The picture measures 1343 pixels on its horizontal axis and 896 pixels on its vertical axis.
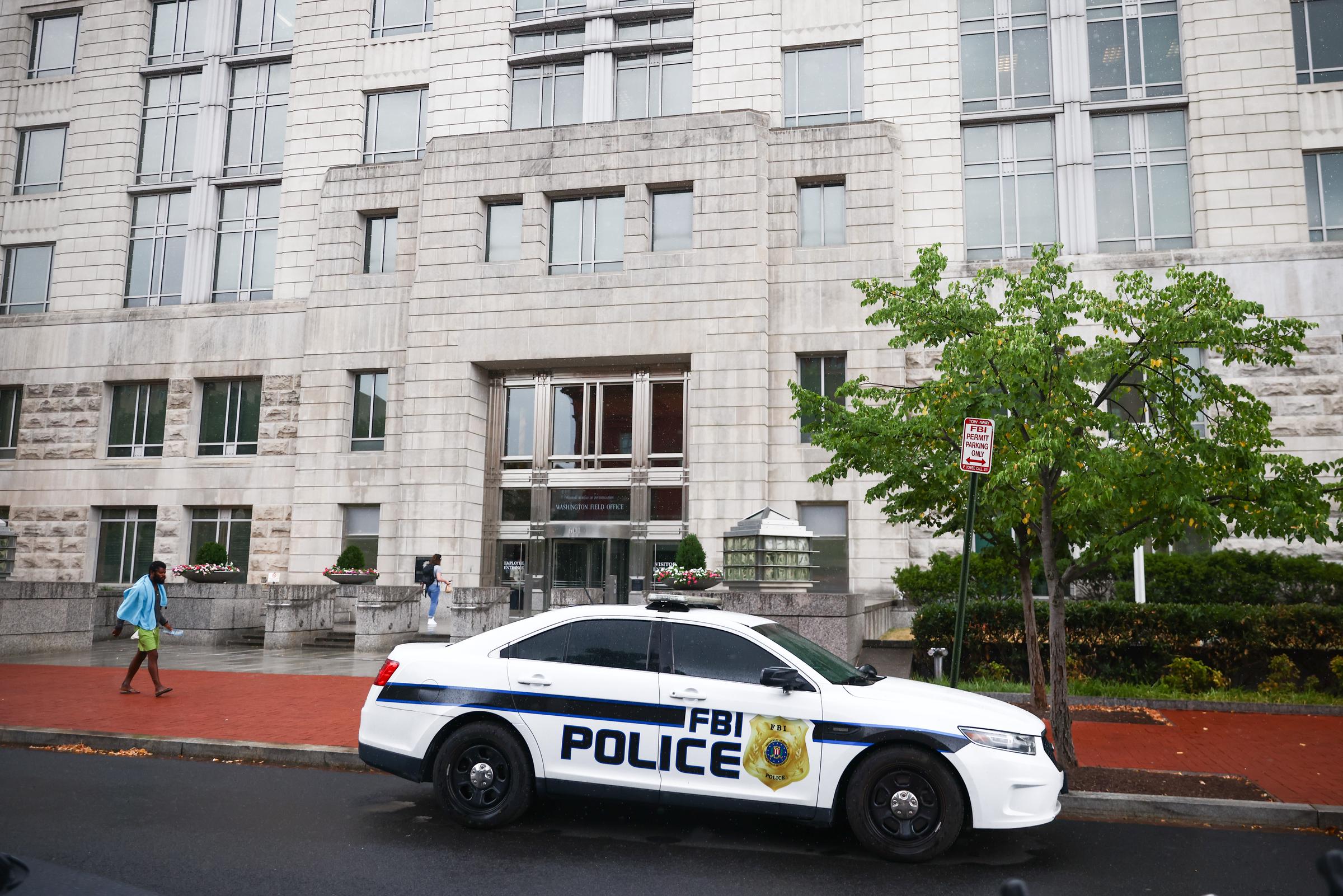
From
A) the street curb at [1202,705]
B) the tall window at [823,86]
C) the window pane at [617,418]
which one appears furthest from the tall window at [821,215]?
the street curb at [1202,705]

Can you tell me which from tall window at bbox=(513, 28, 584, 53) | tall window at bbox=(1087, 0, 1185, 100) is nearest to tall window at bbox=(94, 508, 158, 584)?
tall window at bbox=(513, 28, 584, 53)

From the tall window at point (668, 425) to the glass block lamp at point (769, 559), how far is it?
12.4 m

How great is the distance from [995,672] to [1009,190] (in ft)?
52.5

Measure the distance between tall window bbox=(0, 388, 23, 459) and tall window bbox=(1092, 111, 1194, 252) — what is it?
109 ft

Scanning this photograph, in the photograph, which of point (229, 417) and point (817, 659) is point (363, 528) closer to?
point (229, 417)

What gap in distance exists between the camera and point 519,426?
91.9ft

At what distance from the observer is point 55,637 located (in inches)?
729

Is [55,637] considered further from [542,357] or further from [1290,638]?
[1290,638]

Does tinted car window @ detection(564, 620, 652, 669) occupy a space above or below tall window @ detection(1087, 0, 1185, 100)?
below

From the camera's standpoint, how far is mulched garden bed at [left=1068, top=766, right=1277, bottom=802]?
25.6 ft

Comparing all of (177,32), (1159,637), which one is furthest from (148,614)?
(177,32)

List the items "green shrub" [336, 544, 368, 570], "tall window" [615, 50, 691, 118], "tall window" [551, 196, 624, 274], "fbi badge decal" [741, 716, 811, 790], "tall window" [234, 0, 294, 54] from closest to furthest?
1. "fbi badge decal" [741, 716, 811, 790]
2. "green shrub" [336, 544, 368, 570]
3. "tall window" [551, 196, 624, 274]
4. "tall window" [615, 50, 691, 118]
5. "tall window" [234, 0, 294, 54]

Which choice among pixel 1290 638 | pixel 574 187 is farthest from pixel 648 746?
pixel 574 187

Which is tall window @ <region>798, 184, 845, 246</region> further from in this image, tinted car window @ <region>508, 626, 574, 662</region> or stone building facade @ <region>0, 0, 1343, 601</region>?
tinted car window @ <region>508, 626, 574, 662</region>
